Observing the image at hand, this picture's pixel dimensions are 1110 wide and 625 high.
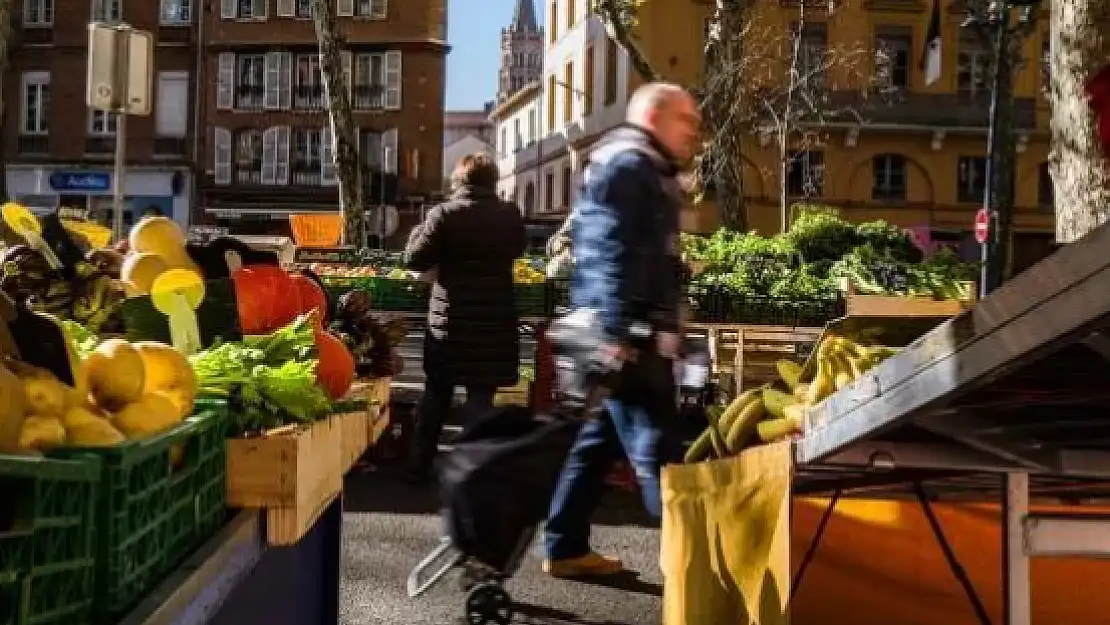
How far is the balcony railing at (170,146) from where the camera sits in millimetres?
49875

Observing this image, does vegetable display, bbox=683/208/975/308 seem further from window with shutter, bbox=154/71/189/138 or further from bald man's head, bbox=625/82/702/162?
window with shutter, bbox=154/71/189/138

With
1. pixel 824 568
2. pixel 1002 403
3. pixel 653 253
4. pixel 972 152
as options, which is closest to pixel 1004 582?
pixel 1002 403

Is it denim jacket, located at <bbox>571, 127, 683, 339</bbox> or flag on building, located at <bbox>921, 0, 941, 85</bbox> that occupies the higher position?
flag on building, located at <bbox>921, 0, 941, 85</bbox>

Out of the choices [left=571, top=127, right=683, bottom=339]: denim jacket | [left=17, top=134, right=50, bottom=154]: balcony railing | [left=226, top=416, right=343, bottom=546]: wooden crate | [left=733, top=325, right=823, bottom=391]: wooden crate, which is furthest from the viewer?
[left=17, top=134, right=50, bottom=154]: balcony railing

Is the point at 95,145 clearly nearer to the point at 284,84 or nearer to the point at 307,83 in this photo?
the point at 284,84

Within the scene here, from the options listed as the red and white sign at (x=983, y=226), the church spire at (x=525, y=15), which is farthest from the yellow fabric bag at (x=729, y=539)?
the church spire at (x=525, y=15)

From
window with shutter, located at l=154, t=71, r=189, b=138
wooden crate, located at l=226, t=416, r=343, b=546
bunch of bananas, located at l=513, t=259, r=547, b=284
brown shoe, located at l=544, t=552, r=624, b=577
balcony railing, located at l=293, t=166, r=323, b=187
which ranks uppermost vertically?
window with shutter, located at l=154, t=71, r=189, b=138

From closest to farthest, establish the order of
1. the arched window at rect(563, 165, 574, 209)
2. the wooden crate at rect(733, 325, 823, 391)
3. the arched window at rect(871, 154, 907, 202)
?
the wooden crate at rect(733, 325, 823, 391) < the arched window at rect(871, 154, 907, 202) < the arched window at rect(563, 165, 574, 209)

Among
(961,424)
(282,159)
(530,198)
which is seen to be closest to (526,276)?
(961,424)

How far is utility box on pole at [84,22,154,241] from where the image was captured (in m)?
8.45

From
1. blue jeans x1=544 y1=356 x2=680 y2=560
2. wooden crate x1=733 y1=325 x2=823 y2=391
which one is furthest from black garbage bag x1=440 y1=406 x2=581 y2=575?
wooden crate x1=733 y1=325 x2=823 y2=391

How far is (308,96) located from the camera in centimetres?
5144

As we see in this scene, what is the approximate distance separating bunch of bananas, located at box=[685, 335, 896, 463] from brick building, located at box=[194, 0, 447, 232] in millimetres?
46789

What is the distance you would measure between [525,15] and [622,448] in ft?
469
